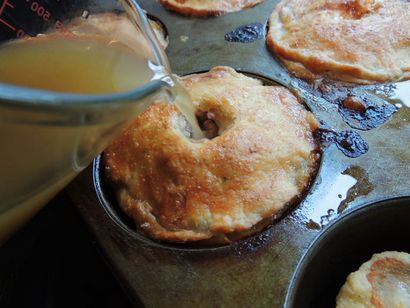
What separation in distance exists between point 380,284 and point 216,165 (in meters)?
0.69

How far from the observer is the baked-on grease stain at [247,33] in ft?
7.97

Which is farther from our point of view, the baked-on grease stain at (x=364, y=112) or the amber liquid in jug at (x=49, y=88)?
the baked-on grease stain at (x=364, y=112)

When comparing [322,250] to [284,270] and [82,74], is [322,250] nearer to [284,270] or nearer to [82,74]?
[284,270]

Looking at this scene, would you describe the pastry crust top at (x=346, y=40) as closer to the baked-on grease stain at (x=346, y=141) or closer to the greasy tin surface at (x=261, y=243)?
the greasy tin surface at (x=261, y=243)

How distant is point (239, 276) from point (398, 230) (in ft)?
2.23

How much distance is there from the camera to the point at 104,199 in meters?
1.83

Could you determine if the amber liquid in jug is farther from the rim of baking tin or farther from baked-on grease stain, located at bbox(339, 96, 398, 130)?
baked-on grease stain, located at bbox(339, 96, 398, 130)

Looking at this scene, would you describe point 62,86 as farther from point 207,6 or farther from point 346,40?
point 207,6

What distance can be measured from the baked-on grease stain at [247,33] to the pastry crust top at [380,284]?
1.28 meters

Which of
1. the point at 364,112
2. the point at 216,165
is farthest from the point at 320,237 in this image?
the point at 364,112

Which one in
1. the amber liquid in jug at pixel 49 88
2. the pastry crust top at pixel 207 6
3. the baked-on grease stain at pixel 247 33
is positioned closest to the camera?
the amber liquid in jug at pixel 49 88

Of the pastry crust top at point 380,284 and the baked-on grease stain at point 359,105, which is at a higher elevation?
the baked-on grease stain at point 359,105

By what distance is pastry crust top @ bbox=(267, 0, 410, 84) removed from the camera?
84.0 inches

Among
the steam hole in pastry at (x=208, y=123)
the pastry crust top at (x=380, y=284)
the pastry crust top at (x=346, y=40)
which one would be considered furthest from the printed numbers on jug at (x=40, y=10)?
the pastry crust top at (x=380, y=284)
